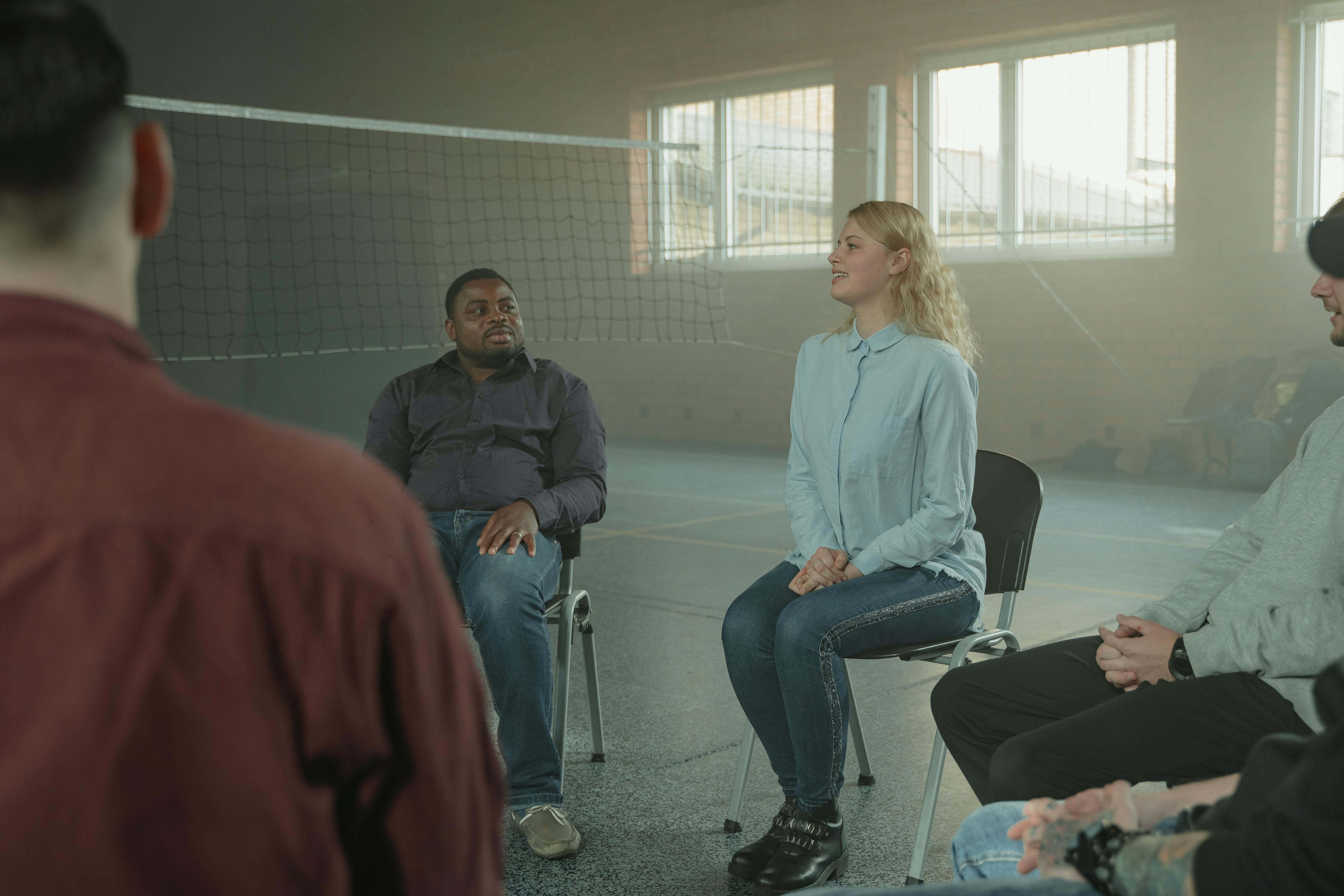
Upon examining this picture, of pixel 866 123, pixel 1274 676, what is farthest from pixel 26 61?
pixel 866 123

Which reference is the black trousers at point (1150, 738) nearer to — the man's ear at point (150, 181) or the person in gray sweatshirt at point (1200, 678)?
the person in gray sweatshirt at point (1200, 678)

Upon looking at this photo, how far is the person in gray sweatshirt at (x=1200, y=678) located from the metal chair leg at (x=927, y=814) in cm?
17

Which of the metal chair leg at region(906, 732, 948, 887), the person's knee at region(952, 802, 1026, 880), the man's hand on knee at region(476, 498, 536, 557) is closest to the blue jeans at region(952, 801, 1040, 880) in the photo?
the person's knee at region(952, 802, 1026, 880)

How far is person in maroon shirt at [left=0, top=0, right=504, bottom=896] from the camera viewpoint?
597 millimetres

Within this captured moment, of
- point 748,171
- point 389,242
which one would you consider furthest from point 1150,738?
point 389,242

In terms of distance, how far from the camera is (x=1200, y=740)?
1575 millimetres

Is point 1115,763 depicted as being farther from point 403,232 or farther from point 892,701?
point 403,232

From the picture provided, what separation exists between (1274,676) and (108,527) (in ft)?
4.96

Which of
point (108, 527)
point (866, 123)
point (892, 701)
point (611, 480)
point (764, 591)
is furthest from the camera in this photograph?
point (866, 123)

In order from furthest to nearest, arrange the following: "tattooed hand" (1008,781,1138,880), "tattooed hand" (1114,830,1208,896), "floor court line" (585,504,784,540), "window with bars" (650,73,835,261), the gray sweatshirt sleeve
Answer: "window with bars" (650,73,835,261)
"floor court line" (585,504,784,540)
the gray sweatshirt sleeve
"tattooed hand" (1008,781,1138,880)
"tattooed hand" (1114,830,1208,896)

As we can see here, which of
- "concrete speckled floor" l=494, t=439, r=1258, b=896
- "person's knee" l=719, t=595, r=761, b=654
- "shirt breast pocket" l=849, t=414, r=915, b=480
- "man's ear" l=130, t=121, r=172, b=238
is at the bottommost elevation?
"concrete speckled floor" l=494, t=439, r=1258, b=896

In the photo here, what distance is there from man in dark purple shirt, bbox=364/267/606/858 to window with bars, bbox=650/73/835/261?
21.9 ft

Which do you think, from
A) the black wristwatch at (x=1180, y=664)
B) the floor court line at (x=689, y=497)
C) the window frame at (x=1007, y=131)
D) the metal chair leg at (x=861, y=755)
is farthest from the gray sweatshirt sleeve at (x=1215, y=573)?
the window frame at (x=1007, y=131)

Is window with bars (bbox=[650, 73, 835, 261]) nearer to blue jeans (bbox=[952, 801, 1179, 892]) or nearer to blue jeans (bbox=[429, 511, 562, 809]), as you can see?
blue jeans (bbox=[429, 511, 562, 809])
